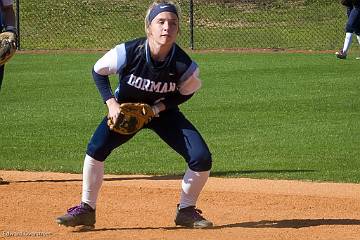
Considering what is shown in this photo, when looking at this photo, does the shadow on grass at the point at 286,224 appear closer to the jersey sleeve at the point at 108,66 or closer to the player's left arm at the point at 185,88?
the player's left arm at the point at 185,88

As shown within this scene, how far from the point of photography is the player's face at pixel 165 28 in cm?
650

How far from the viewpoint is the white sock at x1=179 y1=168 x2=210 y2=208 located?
687 cm

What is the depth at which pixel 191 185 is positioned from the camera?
6.92 m

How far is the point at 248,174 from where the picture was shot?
9750mm

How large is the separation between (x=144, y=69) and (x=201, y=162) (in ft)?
2.58

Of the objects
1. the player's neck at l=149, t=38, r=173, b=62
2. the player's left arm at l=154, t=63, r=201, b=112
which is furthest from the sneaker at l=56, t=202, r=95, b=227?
the player's neck at l=149, t=38, r=173, b=62

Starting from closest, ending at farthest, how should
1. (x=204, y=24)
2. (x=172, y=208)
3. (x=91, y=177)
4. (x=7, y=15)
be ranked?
(x=91, y=177)
(x=172, y=208)
(x=7, y=15)
(x=204, y=24)

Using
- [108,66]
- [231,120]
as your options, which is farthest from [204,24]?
[108,66]

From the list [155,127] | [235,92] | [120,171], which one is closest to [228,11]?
[235,92]

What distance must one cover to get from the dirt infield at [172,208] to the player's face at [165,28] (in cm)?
137

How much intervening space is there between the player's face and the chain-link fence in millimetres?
17961

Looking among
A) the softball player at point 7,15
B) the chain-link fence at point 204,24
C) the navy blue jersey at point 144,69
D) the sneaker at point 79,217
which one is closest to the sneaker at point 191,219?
the sneaker at point 79,217

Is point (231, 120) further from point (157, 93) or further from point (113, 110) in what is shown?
point (113, 110)

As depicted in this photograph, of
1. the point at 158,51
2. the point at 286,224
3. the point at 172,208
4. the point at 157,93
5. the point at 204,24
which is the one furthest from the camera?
the point at 204,24
